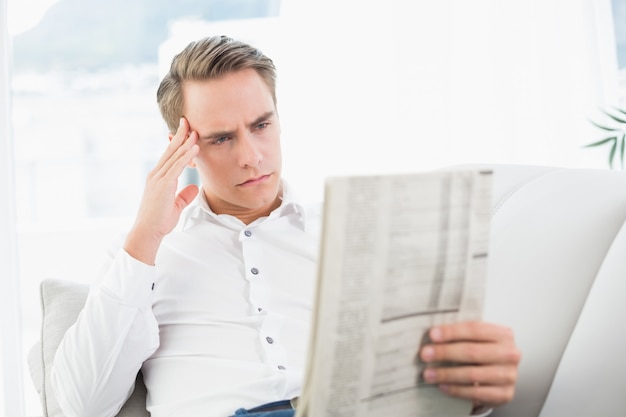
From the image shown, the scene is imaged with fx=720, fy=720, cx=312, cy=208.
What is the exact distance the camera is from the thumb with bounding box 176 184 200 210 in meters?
1.56

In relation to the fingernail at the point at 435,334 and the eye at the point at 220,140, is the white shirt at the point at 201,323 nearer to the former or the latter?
the eye at the point at 220,140

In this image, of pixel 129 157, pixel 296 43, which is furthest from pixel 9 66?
pixel 129 157

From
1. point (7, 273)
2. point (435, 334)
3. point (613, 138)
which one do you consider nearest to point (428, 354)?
point (435, 334)

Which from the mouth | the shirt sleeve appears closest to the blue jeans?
the shirt sleeve

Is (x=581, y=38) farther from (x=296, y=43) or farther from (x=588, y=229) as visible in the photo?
(x=588, y=229)

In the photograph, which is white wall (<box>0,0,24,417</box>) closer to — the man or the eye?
the man

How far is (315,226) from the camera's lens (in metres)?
1.66

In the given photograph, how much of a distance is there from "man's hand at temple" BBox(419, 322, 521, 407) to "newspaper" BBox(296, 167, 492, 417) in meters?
0.02

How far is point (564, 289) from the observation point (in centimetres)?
117

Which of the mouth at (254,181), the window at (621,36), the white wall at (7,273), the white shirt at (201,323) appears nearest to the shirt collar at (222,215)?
the white shirt at (201,323)

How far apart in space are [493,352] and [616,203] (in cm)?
43

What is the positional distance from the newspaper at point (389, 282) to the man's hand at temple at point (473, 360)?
0.02 m

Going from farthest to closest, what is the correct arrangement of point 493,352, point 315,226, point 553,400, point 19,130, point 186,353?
point 19,130
point 315,226
point 186,353
point 553,400
point 493,352

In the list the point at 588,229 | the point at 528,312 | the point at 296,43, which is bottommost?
the point at 528,312
